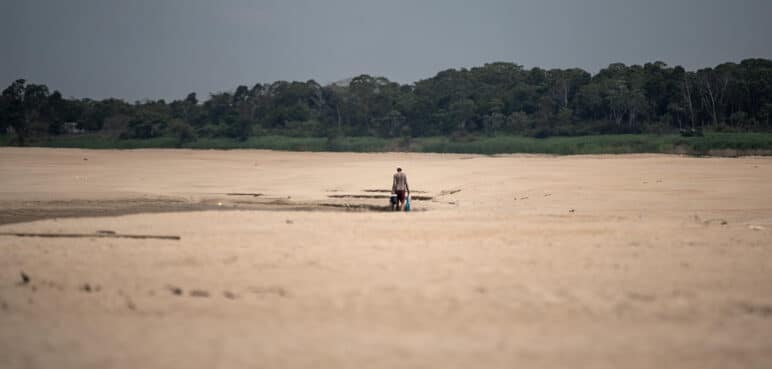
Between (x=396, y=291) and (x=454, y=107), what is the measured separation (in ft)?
185

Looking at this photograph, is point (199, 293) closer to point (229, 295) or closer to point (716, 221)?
point (229, 295)

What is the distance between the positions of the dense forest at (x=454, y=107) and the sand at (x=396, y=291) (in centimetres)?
3516

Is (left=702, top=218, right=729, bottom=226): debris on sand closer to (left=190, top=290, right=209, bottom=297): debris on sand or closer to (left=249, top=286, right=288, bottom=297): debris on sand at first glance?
(left=249, top=286, right=288, bottom=297): debris on sand

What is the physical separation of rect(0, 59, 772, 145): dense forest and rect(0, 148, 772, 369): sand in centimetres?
3516

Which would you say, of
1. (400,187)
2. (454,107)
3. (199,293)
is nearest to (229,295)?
(199,293)

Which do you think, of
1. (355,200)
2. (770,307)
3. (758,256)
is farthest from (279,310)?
(355,200)

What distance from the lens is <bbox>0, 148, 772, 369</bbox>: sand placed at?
597cm

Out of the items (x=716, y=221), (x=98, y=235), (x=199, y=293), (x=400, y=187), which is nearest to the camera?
(x=199, y=293)

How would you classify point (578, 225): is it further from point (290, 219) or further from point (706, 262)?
point (290, 219)

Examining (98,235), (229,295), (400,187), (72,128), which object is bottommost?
(229,295)

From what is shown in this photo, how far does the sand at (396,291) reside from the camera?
19.6ft

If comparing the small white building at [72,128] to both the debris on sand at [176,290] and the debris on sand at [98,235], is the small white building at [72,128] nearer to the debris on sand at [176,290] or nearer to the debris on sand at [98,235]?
the debris on sand at [98,235]

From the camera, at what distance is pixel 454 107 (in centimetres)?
6316

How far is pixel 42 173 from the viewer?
94.2 ft
